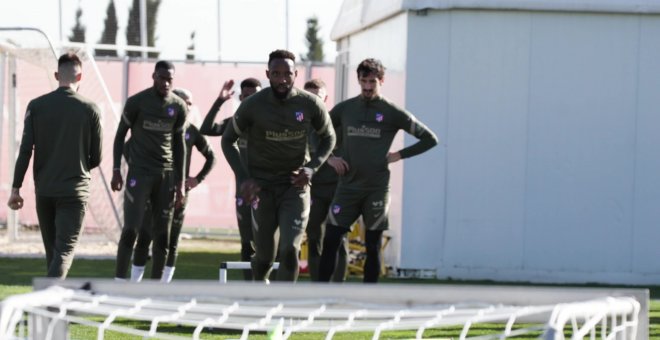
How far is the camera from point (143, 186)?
11703 millimetres

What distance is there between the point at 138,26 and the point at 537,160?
1665 cm

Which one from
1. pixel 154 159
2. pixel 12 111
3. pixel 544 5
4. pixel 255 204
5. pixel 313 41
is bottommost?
pixel 255 204

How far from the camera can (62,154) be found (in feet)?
32.0

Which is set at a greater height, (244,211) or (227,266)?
(244,211)

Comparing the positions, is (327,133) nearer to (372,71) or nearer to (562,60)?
(372,71)

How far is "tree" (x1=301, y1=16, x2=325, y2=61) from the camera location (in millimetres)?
52000

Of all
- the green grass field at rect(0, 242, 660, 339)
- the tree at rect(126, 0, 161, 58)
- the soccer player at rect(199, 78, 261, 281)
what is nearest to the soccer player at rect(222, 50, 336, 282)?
the green grass field at rect(0, 242, 660, 339)

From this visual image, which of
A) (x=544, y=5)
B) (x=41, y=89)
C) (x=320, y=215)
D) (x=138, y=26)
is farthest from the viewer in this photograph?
(x=138, y=26)

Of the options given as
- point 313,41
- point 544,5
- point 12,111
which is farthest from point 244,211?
point 313,41

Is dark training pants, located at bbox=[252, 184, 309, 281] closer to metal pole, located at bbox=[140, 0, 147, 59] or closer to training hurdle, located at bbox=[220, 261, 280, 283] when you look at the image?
training hurdle, located at bbox=[220, 261, 280, 283]

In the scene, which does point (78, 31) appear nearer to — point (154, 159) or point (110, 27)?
point (110, 27)

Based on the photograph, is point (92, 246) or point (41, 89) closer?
point (41, 89)

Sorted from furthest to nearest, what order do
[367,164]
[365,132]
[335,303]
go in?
[365,132], [367,164], [335,303]

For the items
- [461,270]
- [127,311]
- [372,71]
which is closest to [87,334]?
[372,71]
